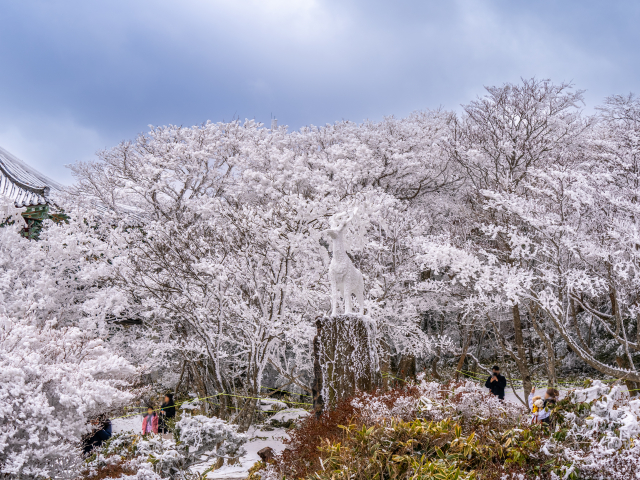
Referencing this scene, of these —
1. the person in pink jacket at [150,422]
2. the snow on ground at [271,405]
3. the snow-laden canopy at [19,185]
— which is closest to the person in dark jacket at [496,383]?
the person in pink jacket at [150,422]

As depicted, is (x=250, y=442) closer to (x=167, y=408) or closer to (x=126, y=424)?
(x=167, y=408)

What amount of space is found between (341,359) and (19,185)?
12429mm

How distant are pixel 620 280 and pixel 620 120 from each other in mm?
Result: 4264

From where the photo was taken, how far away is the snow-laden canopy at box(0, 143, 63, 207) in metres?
13.1

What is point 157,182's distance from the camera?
13.5 m

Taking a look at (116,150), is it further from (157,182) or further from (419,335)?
(419,335)

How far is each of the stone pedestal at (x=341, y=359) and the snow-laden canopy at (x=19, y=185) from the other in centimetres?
1147

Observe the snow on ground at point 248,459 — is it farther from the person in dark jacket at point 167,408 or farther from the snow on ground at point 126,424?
the snow on ground at point 126,424

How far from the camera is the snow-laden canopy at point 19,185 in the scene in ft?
42.9

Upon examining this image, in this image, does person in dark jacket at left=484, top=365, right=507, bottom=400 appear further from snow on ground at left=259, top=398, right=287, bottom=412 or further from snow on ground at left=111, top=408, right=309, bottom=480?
snow on ground at left=259, top=398, right=287, bottom=412

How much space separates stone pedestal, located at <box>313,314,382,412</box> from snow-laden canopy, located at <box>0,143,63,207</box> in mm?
11470

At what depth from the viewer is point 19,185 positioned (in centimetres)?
1320

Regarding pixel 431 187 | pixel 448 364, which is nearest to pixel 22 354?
pixel 431 187

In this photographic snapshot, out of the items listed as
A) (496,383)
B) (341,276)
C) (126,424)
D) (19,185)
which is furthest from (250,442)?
(19,185)
